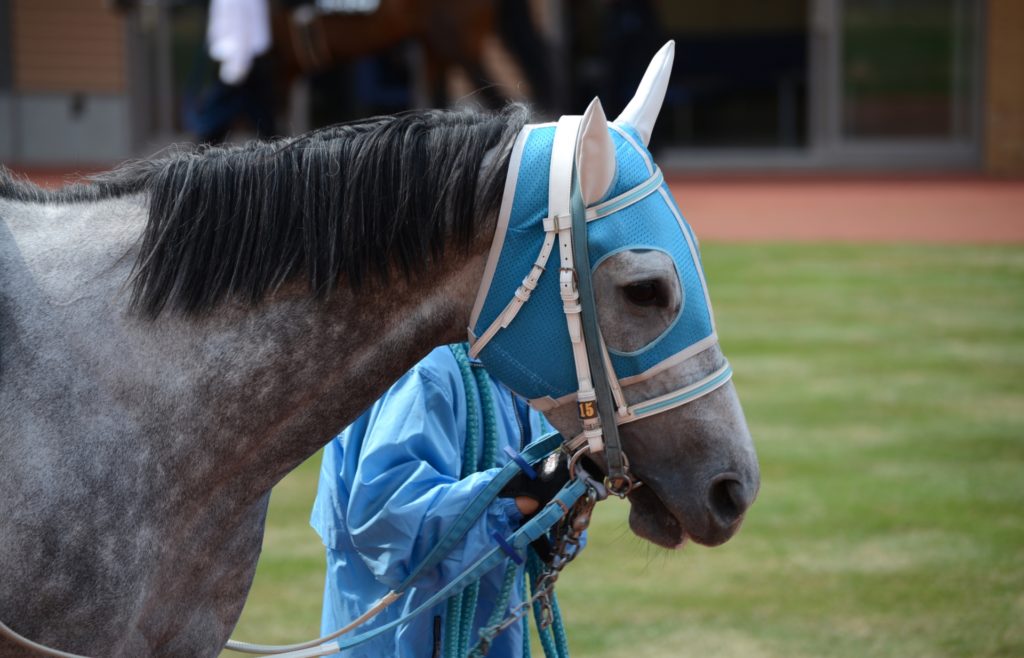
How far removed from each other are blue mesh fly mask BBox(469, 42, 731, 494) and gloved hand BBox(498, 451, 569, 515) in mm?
248

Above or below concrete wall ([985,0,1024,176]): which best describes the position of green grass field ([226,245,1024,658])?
below

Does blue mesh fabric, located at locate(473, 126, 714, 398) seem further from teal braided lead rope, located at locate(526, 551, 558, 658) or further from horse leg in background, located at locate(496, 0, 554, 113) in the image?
horse leg in background, located at locate(496, 0, 554, 113)

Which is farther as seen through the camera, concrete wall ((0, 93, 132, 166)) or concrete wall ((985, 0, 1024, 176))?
concrete wall ((0, 93, 132, 166))

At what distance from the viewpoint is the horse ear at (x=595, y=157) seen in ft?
6.57

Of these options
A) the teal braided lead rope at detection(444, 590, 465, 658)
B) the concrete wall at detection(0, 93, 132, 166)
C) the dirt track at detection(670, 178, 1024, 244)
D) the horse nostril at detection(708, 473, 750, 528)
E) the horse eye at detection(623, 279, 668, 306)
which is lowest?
the dirt track at detection(670, 178, 1024, 244)

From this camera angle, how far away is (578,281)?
79.8 inches

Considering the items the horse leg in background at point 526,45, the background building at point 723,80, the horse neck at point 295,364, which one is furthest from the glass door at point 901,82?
the horse neck at point 295,364

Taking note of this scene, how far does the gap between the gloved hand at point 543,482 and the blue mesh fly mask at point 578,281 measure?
25 cm

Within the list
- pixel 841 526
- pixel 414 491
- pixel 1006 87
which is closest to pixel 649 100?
pixel 414 491

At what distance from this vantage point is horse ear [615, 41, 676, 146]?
220 cm

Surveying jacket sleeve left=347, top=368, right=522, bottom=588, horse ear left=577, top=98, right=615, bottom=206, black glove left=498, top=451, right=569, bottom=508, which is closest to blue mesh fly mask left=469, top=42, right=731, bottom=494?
horse ear left=577, top=98, right=615, bottom=206

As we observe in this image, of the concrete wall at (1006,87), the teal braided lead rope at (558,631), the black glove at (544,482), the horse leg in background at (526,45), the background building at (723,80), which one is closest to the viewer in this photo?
the black glove at (544,482)

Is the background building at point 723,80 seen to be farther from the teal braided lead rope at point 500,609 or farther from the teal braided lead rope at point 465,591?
the teal braided lead rope at point 500,609

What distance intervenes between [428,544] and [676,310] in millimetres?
714
